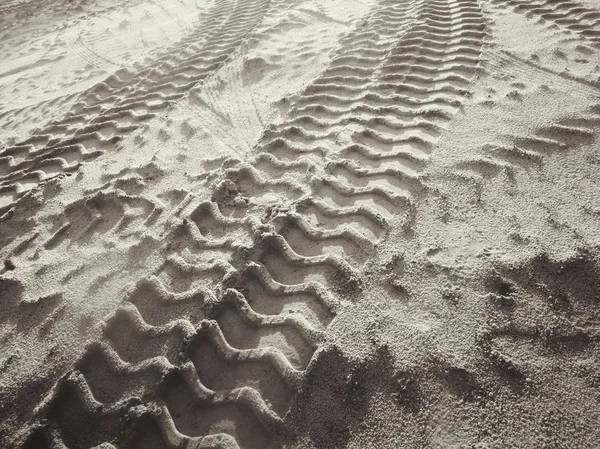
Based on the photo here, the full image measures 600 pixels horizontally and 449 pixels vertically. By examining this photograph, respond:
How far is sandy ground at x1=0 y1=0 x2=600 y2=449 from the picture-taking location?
133 cm

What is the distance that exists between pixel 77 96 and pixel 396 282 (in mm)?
4334

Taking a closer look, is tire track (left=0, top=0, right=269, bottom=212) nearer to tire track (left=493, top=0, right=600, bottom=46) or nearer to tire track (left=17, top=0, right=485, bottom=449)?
tire track (left=17, top=0, right=485, bottom=449)

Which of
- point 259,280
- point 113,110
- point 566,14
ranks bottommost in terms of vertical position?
point 259,280

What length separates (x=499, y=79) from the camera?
281 cm

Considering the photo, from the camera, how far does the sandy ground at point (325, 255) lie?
1.33 meters

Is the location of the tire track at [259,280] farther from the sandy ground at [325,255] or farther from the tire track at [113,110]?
the tire track at [113,110]

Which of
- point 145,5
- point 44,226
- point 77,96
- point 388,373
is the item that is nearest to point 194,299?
point 388,373

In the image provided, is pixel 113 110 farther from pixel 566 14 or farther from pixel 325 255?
pixel 566 14

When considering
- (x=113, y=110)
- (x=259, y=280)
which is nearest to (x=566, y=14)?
(x=259, y=280)

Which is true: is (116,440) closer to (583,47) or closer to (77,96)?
(77,96)

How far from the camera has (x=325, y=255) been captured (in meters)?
1.80

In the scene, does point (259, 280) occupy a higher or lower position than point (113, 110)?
lower

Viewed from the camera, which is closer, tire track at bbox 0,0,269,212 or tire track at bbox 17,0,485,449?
tire track at bbox 17,0,485,449

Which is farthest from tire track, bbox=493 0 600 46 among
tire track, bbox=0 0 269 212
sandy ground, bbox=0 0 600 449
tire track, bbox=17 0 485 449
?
tire track, bbox=0 0 269 212
